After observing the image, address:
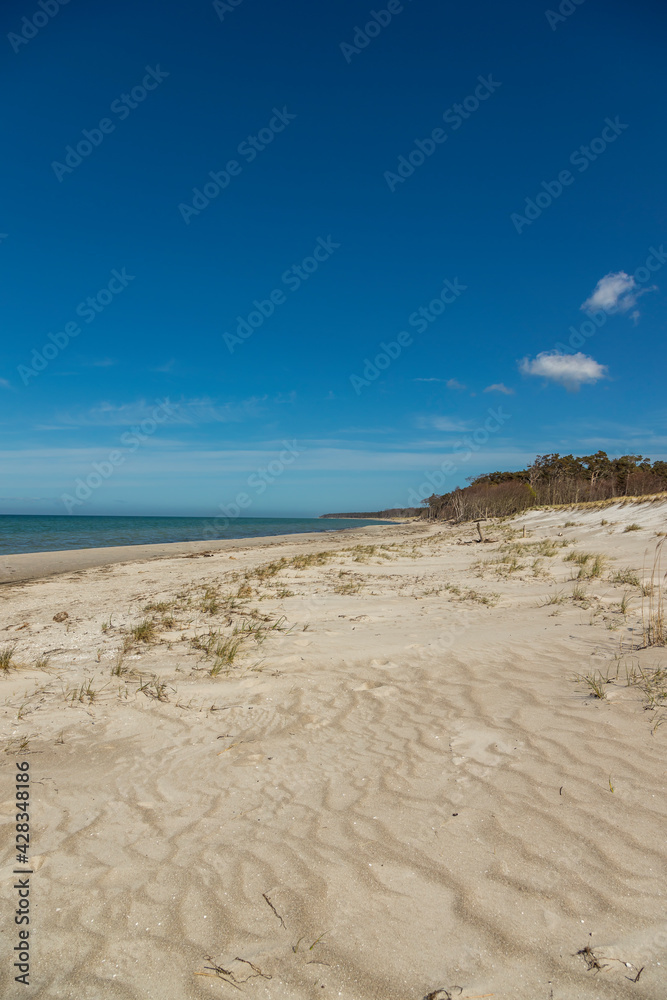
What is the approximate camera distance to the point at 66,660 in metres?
5.19

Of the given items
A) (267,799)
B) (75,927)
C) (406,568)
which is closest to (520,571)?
(406,568)

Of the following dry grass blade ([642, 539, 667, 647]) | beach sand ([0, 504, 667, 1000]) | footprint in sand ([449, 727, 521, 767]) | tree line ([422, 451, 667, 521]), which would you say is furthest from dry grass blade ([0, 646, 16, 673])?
tree line ([422, 451, 667, 521])

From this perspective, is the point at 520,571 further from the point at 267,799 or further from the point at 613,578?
the point at 267,799

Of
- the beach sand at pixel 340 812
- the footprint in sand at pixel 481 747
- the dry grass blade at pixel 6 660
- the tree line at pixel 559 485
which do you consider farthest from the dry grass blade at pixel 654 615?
the tree line at pixel 559 485

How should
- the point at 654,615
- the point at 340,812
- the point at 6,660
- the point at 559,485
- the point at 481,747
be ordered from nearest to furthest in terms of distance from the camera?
the point at 340,812 < the point at 481,747 < the point at 6,660 < the point at 654,615 < the point at 559,485

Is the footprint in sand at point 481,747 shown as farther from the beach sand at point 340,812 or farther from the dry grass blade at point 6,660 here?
the dry grass blade at point 6,660

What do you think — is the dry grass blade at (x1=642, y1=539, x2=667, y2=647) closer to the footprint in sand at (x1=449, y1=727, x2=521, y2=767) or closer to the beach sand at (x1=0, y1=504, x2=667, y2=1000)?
the beach sand at (x1=0, y1=504, x2=667, y2=1000)

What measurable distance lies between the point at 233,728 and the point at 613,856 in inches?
103

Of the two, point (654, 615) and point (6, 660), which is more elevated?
point (654, 615)

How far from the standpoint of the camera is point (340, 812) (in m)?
2.69

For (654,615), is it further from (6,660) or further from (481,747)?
(6,660)

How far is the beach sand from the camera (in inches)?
71.7

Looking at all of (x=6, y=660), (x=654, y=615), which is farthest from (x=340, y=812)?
(x=654, y=615)

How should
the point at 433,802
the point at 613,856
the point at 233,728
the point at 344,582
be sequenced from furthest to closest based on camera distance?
the point at 344,582
the point at 233,728
the point at 433,802
the point at 613,856
